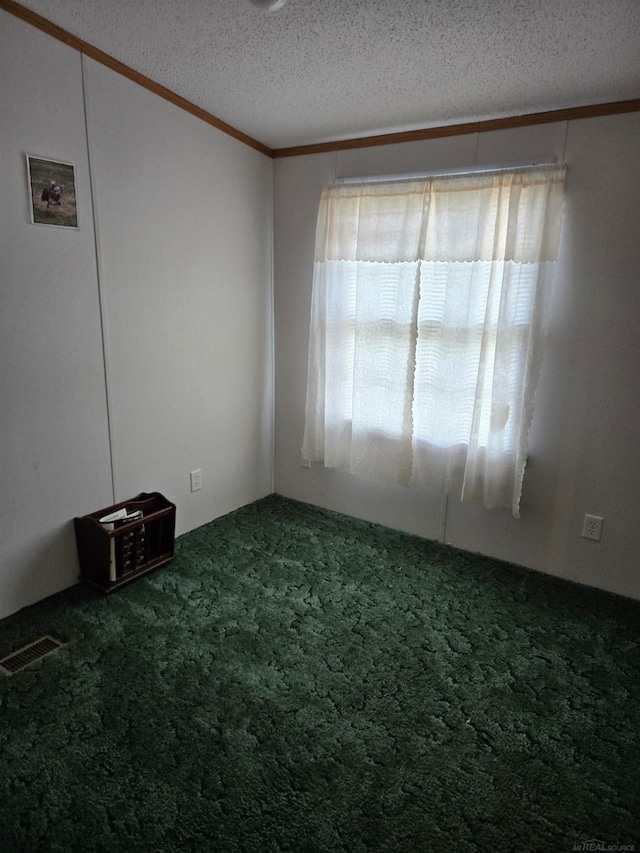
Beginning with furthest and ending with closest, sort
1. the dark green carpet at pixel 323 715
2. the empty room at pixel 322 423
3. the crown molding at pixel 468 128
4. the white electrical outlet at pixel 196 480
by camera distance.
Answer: the white electrical outlet at pixel 196 480 → the crown molding at pixel 468 128 → the empty room at pixel 322 423 → the dark green carpet at pixel 323 715

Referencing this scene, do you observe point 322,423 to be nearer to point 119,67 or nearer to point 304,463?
point 304,463

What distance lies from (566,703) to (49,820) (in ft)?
5.51

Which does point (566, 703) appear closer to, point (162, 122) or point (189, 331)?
point (189, 331)

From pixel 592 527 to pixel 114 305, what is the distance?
2.57m

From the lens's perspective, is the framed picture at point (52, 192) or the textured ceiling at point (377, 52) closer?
the textured ceiling at point (377, 52)

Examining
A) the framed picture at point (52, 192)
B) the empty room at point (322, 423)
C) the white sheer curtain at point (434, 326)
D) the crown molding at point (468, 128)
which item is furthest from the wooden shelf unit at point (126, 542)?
the crown molding at point (468, 128)

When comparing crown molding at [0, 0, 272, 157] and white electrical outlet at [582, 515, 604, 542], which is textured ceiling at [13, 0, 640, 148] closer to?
crown molding at [0, 0, 272, 157]

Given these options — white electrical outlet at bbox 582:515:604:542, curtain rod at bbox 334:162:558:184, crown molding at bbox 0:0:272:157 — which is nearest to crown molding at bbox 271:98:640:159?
curtain rod at bbox 334:162:558:184

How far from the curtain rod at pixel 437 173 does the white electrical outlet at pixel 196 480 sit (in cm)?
188

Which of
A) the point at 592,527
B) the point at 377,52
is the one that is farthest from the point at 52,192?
the point at 592,527

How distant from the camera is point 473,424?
2.72m

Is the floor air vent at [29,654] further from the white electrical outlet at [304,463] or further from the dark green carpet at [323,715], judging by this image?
the white electrical outlet at [304,463]

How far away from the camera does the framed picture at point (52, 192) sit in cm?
208

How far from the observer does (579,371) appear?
254cm
